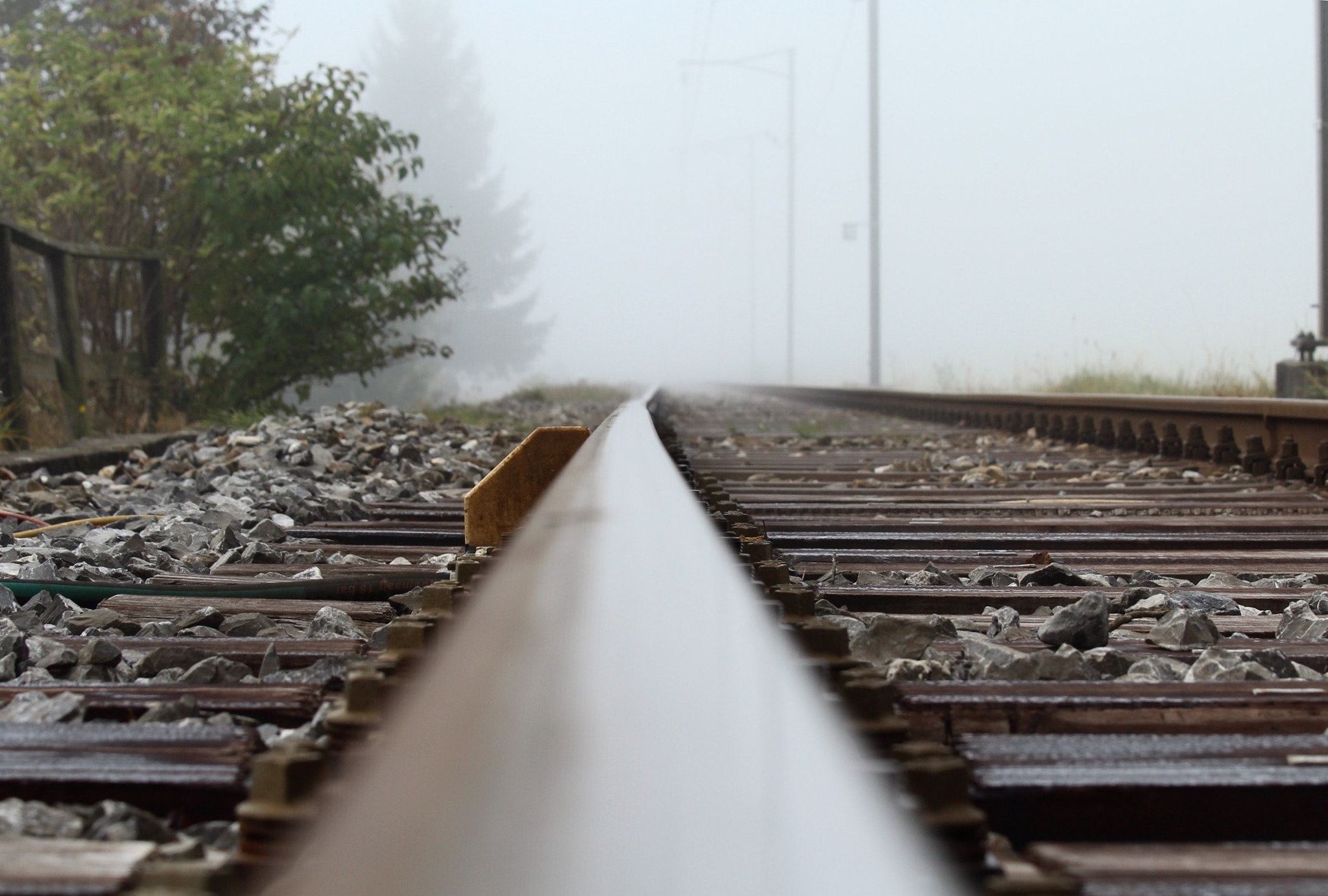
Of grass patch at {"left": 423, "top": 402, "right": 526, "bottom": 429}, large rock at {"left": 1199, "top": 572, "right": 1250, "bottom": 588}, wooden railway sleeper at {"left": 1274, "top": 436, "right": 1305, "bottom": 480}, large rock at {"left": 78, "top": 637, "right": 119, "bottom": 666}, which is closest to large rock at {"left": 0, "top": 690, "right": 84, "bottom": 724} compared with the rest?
large rock at {"left": 78, "top": 637, "right": 119, "bottom": 666}

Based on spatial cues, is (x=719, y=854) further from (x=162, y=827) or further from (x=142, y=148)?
(x=142, y=148)

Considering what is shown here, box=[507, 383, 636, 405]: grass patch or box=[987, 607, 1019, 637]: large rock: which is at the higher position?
box=[507, 383, 636, 405]: grass patch

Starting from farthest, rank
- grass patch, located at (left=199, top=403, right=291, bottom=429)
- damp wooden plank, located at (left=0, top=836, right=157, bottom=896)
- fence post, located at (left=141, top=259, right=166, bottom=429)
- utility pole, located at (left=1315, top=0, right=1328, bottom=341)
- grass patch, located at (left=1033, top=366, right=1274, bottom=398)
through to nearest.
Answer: grass patch, located at (left=1033, top=366, right=1274, bottom=398), fence post, located at (left=141, top=259, right=166, bottom=429), utility pole, located at (left=1315, top=0, right=1328, bottom=341), grass patch, located at (left=199, top=403, right=291, bottom=429), damp wooden plank, located at (left=0, top=836, right=157, bottom=896)

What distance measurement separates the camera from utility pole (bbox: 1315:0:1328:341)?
794 cm

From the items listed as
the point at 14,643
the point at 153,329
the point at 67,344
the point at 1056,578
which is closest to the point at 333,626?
the point at 14,643

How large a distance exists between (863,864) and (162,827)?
923mm

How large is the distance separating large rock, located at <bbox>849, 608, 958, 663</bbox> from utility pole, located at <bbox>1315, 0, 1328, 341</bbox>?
7170mm

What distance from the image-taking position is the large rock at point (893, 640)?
190cm

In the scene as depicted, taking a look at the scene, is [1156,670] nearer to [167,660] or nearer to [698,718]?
[698,718]

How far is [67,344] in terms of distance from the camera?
683 centimetres

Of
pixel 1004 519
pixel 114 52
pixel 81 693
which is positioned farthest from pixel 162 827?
pixel 114 52

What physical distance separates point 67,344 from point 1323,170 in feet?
26.5

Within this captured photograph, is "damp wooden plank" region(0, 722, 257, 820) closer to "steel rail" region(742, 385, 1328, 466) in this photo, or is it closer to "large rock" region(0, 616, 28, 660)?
"large rock" region(0, 616, 28, 660)

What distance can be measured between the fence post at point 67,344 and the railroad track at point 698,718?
4.29 meters
